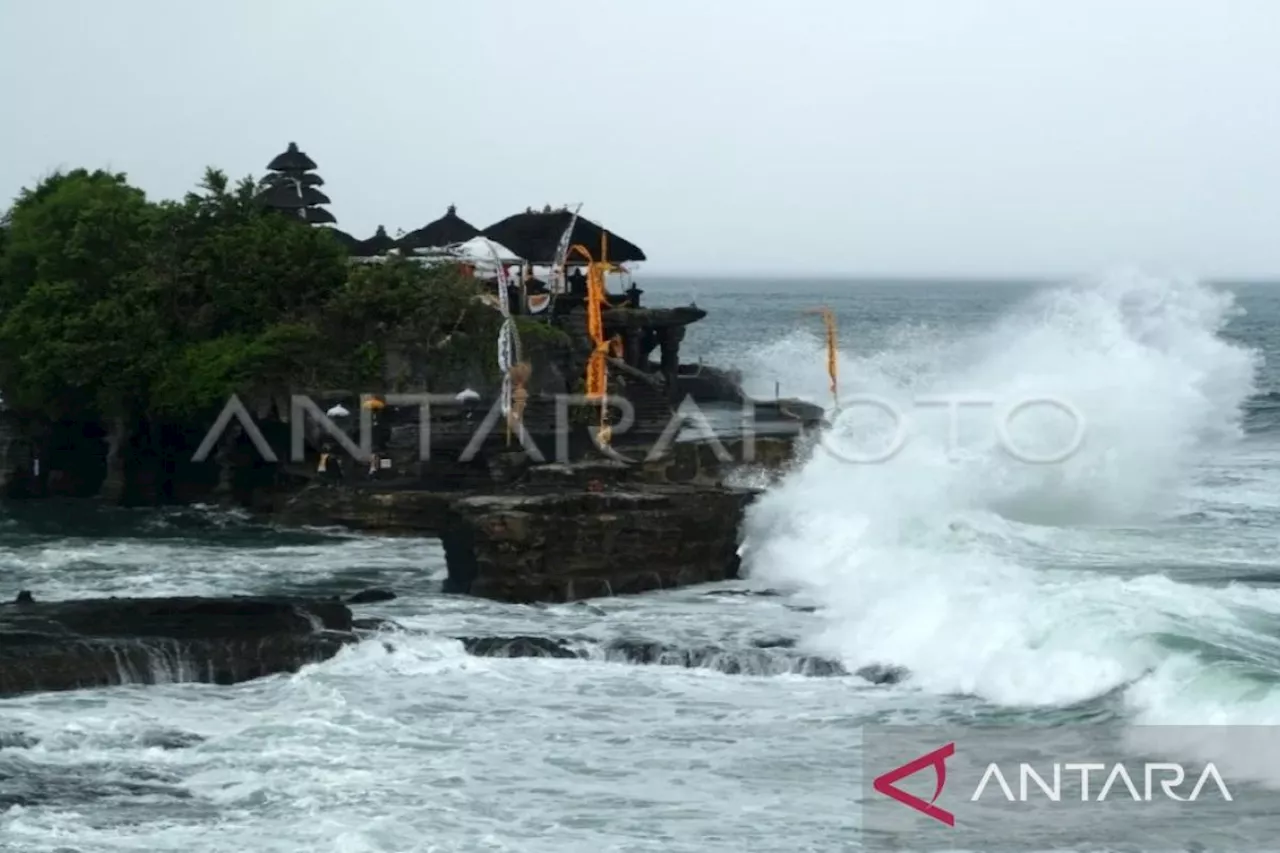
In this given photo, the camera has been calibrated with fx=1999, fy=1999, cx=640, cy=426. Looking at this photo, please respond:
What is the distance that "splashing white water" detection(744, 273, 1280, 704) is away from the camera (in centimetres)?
2195

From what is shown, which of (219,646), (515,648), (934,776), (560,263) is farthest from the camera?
(560,263)

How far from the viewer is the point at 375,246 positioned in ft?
157

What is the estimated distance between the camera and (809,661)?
2198cm

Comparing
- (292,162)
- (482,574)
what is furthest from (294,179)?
(482,574)

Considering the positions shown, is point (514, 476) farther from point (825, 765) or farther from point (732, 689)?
point (825, 765)

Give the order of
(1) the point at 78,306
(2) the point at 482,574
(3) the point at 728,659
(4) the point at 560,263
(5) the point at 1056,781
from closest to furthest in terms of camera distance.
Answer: (5) the point at 1056,781 → (3) the point at 728,659 → (2) the point at 482,574 → (1) the point at 78,306 → (4) the point at 560,263

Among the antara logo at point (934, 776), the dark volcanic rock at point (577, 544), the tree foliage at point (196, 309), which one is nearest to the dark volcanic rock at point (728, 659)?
the antara logo at point (934, 776)

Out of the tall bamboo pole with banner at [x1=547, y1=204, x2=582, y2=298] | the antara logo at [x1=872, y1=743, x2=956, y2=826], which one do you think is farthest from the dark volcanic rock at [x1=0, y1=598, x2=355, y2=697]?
the tall bamboo pole with banner at [x1=547, y1=204, x2=582, y2=298]

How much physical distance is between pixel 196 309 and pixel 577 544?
14885 mm

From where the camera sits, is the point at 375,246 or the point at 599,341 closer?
the point at 599,341

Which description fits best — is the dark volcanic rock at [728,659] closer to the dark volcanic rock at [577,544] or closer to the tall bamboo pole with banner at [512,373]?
the dark volcanic rock at [577,544]

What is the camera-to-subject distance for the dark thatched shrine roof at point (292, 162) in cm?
4738

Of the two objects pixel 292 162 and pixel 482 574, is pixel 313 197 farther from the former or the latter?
pixel 482 574

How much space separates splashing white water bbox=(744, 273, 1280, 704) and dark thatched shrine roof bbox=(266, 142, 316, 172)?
14.8 meters
